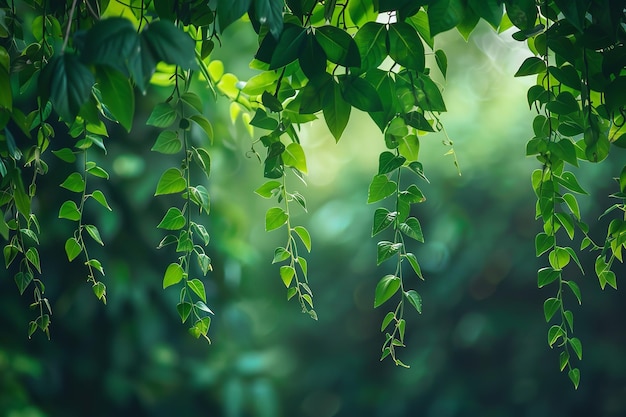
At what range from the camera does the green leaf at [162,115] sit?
475 millimetres

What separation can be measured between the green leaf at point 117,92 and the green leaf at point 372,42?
0.54ft

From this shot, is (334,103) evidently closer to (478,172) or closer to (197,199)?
(197,199)

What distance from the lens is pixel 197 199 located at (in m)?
0.55

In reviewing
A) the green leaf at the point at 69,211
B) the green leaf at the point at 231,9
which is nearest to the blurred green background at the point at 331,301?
the green leaf at the point at 69,211

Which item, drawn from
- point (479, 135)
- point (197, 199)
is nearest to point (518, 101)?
point (479, 135)

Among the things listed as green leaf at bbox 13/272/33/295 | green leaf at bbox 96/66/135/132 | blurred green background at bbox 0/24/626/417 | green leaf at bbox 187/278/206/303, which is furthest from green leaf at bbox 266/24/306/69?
blurred green background at bbox 0/24/626/417

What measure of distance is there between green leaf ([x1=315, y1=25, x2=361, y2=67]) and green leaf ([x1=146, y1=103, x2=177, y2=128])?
13cm

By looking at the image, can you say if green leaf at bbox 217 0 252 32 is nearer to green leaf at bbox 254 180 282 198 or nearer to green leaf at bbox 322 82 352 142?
green leaf at bbox 322 82 352 142

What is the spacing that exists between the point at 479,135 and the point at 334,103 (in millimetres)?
1731

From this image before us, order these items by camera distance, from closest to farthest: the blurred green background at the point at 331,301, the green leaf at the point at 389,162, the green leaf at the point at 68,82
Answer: the green leaf at the point at 68,82 < the green leaf at the point at 389,162 < the blurred green background at the point at 331,301

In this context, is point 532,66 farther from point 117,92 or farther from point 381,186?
point 117,92

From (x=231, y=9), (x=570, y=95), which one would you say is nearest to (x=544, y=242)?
(x=570, y=95)

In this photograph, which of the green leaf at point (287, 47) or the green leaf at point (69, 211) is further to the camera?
the green leaf at point (69, 211)

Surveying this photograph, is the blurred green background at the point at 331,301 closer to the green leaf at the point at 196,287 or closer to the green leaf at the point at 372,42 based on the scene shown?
the green leaf at the point at 196,287
